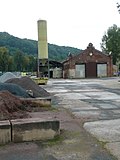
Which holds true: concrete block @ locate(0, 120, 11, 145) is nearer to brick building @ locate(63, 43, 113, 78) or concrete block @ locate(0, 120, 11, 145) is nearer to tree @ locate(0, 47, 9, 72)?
brick building @ locate(63, 43, 113, 78)

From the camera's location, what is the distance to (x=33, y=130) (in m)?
7.80

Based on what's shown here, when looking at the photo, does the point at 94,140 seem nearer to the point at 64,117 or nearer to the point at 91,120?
the point at 91,120

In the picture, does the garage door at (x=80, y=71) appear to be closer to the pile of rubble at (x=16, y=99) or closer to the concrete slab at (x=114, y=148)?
the pile of rubble at (x=16, y=99)

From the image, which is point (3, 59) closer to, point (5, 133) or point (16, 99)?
point (16, 99)

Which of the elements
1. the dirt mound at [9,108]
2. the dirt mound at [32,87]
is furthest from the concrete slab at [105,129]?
the dirt mound at [32,87]

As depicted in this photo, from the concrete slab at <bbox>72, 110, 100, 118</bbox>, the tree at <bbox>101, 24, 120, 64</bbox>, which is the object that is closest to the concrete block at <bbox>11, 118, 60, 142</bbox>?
the concrete slab at <bbox>72, 110, 100, 118</bbox>

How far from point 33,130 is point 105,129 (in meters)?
2.40

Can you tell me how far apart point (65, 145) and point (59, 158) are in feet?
3.33

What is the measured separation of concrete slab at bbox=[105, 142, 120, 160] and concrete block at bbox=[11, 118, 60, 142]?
1.44m

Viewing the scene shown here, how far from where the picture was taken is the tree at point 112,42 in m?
89.4

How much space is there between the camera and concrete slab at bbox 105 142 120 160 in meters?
6.60

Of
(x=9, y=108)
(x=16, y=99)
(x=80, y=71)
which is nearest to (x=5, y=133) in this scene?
(x=9, y=108)

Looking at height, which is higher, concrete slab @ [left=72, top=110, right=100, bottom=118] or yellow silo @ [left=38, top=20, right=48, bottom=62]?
yellow silo @ [left=38, top=20, right=48, bottom=62]

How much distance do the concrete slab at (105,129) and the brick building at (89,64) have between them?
60.5 meters
